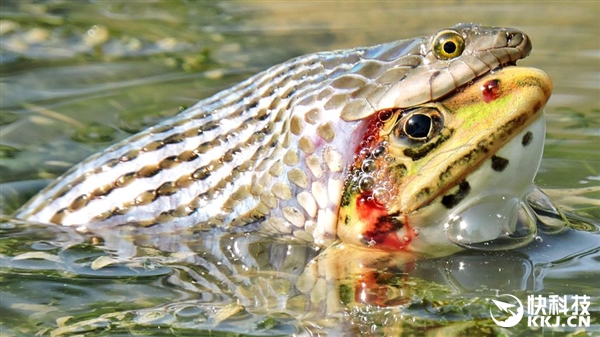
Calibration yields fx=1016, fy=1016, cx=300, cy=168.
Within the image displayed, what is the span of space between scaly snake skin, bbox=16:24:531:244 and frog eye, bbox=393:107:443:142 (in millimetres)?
42

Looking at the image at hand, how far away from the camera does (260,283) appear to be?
3.84 meters

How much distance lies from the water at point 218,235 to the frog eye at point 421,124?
20.2 inches

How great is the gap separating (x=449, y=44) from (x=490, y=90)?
8.5 inches

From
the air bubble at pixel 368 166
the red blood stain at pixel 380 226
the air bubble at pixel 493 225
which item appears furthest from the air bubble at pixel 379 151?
the air bubble at pixel 493 225

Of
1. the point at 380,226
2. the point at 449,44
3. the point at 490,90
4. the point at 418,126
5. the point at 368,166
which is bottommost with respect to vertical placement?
the point at 380,226

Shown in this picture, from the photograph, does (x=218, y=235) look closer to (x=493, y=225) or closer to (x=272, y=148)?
(x=272, y=148)

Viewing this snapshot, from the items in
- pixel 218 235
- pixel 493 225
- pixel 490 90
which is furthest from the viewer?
pixel 218 235

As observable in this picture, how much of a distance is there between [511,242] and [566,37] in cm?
385

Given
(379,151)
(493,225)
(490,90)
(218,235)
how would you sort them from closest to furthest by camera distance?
(490,90), (379,151), (493,225), (218,235)

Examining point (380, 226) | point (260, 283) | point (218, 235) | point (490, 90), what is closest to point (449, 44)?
point (490, 90)

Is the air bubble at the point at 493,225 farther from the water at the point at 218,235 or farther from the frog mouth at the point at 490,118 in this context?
the frog mouth at the point at 490,118

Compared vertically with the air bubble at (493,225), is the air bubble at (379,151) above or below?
above

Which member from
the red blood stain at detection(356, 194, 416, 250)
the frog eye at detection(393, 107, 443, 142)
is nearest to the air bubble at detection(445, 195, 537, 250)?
the red blood stain at detection(356, 194, 416, 250)

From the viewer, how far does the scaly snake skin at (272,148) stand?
358 cm
